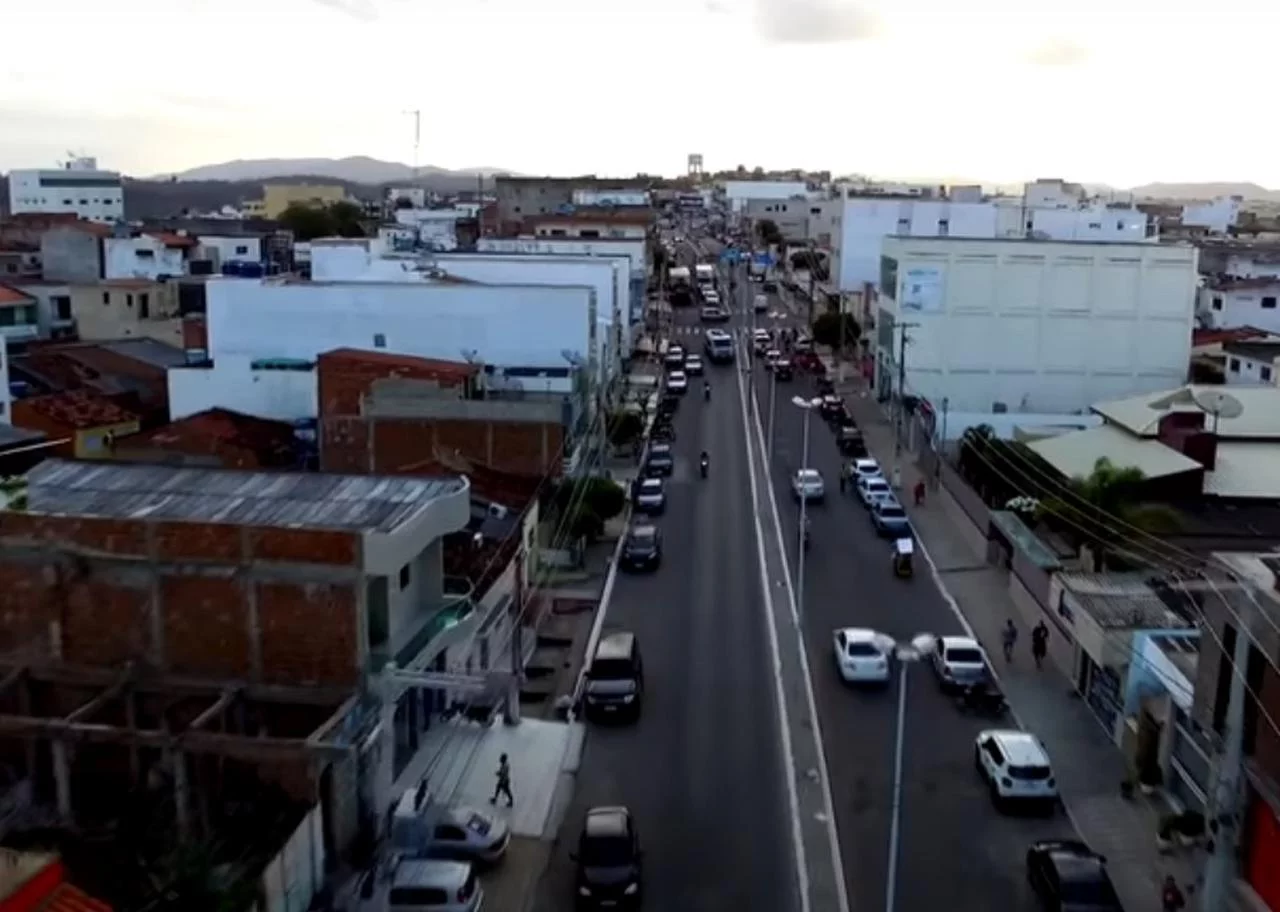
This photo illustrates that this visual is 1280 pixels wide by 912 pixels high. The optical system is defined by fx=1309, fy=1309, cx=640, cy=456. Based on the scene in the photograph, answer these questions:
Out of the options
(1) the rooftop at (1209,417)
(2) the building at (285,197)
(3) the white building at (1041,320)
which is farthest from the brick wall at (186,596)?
(2) the building at (285,197)

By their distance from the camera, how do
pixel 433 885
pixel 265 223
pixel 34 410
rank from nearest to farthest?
pixel 433 885 < pixel 34 410 < pixel 265 223

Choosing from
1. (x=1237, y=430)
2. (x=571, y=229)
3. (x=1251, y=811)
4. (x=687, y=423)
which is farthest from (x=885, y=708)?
(x=571, y=229)

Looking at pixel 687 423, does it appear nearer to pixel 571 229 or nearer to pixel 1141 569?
pixel 1141 569

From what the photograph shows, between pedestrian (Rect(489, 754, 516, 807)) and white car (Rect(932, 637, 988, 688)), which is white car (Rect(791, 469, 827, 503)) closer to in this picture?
white car (Rect(932, 637, 988, 688))

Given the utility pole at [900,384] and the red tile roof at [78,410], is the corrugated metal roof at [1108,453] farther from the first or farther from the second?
the red tile roof at [78,410]

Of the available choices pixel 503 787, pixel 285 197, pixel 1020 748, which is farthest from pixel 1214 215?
pixel 503 787

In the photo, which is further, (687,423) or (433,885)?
(687,423)
